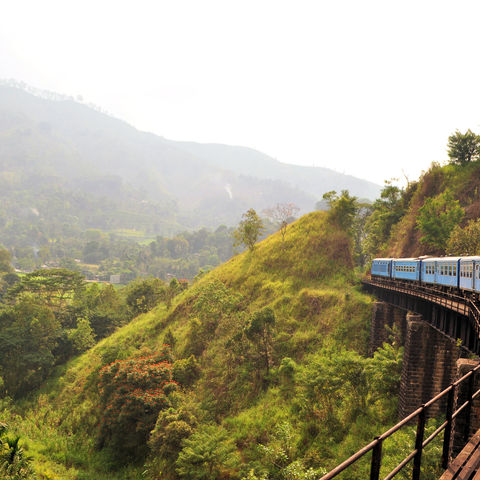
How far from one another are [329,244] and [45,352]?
3321 centimetres

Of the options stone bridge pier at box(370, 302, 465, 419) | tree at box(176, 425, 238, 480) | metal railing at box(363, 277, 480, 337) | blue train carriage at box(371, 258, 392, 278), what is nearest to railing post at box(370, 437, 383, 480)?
metal railing at box(363, 277, 480, 337)

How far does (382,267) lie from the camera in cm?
3378

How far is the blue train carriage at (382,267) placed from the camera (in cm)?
3174

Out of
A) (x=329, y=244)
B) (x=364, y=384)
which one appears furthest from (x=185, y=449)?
(x=329, y=244)

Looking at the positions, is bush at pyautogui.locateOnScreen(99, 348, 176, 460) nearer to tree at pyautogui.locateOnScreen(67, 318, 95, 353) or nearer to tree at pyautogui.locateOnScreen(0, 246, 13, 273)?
tree at pyautogui.locateOnScreen(67, 318, 95, 353)

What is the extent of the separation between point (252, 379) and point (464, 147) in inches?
1396

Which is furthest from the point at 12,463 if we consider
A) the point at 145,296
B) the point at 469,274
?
the point at 145,296

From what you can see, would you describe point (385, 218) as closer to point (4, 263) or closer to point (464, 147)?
point (464, 147)

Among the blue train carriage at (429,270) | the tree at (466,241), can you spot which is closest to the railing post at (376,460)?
the blue train carriage at (429,270)

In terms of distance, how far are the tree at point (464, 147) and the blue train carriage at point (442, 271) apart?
82.4 ft

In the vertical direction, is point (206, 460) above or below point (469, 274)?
below

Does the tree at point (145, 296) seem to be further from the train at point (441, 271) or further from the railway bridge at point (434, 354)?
the railway bridge at point (434, 354)

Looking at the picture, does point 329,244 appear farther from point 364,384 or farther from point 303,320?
point 364,384

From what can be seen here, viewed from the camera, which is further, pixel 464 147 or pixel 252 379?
pixel 464 147
